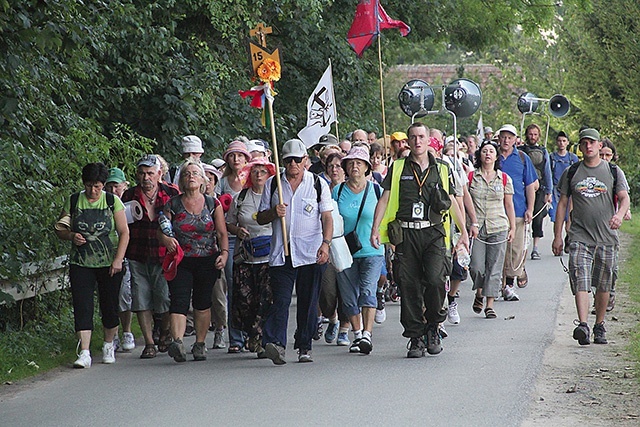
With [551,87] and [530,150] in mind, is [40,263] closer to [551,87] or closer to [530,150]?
[530,150]

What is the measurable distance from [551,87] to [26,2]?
123 feet

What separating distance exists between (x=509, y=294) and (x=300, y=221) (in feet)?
16.5

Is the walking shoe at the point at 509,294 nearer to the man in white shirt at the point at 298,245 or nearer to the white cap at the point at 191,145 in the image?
the white cap at the point at 191,145

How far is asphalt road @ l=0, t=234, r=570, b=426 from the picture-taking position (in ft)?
27.5

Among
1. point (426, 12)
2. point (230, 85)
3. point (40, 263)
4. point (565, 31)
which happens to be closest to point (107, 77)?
point (230, 85)

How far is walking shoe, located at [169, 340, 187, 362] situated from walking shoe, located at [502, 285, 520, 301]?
18.2 feet

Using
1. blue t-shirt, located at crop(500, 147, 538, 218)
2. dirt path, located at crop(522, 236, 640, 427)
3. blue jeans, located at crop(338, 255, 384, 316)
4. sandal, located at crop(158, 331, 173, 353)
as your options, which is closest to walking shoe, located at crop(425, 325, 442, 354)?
blue jeans, located at crop(338, 255, 384, 316)

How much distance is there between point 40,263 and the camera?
39.0ft

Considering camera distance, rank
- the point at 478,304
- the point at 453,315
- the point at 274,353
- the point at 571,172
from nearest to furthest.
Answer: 1. the point at 274,353
2. the point at 571,172
3. the point at 453,315
4. the point at 478,304

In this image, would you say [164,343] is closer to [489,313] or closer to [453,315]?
[453,315]

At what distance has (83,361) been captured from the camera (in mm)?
10852

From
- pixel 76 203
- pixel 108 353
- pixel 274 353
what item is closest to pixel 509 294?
pixel 274 353

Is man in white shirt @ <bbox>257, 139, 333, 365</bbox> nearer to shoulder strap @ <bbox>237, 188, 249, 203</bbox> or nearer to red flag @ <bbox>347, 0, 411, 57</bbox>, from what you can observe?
shoulder strap @ <bbox>237, 188, 249, 203</bbox>

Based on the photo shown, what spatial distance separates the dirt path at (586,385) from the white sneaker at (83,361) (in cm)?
383
